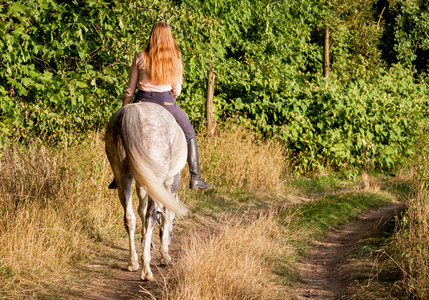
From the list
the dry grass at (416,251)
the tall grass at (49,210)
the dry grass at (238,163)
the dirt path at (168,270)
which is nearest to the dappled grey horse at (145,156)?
the dirt path at (168,270)

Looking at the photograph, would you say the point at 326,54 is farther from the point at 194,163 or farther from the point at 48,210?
the point at 48,210

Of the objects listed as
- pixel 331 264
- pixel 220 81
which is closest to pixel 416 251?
pixel 331 264

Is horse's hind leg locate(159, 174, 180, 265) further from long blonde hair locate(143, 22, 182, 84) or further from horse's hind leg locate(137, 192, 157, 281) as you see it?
long blonde hair locate(143, 22, 182, 84)

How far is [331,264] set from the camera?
19.6 ft

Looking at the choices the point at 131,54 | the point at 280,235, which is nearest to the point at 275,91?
the point at 131,54

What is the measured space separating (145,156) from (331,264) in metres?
2.93

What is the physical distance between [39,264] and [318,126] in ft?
30.1

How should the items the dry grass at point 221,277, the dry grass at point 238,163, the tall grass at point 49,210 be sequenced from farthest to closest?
the dry grass at point 238,163, the tall grass at point 49,210, the dry grass at point 221,277

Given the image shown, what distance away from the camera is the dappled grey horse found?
4609mm

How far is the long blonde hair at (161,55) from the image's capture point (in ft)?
17.0

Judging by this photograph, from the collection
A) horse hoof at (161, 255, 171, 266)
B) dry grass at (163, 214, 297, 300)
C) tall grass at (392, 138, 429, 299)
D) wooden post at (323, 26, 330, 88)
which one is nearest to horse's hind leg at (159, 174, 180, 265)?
horse hoof at (161, 255, 171, 266)

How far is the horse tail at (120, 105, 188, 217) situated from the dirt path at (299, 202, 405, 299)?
67.5 inches

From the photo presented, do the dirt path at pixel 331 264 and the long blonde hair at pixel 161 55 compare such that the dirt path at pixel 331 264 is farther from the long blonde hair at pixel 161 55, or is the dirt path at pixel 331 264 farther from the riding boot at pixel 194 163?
the long blonde hair at pixel 161 55

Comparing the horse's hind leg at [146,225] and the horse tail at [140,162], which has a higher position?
the horse tail at [140,162]
